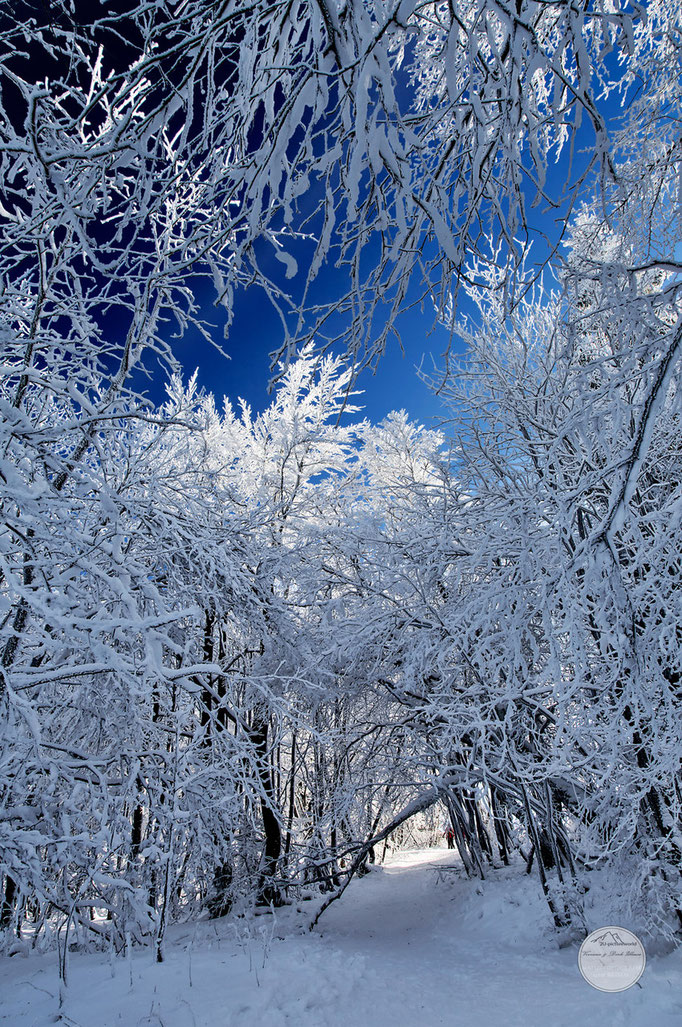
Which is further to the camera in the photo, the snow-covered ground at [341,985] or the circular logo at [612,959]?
the circular logo at [612,959]

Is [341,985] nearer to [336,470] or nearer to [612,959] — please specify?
[612,959]

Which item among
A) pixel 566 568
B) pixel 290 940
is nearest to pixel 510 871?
pixel 290 940

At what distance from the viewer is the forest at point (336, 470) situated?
1528 millimetres

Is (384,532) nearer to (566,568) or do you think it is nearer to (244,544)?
(244,544)

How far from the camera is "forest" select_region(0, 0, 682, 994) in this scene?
1.53 m

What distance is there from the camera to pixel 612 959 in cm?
541

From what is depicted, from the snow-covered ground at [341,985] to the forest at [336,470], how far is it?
1.48ft

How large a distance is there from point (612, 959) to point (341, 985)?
2666mm

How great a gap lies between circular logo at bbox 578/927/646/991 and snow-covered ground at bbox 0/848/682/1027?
125 millimetres

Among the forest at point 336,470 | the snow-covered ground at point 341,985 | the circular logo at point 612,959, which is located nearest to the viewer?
the forest at point 336,470

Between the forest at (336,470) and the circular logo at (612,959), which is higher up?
the forest at (336,470)

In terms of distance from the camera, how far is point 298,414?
12.4 meters

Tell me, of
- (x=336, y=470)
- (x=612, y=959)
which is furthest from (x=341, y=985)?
(x=336, y=470)

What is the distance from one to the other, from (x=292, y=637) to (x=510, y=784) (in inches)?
149
